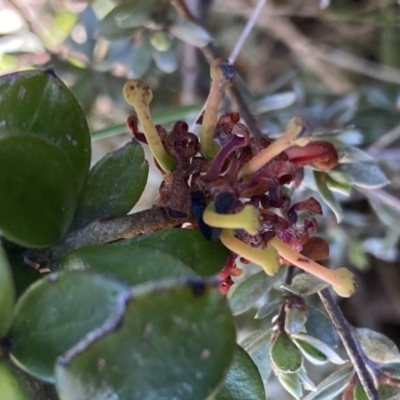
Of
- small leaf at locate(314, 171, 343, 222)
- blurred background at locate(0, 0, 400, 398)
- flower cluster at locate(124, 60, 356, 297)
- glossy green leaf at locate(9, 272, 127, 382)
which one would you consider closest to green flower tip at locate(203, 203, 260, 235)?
flower cluster at locate(124, 60, 356, 297)

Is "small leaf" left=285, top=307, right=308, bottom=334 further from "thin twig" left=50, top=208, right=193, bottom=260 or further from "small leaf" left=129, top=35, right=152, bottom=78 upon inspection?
"small leaf" left=129, top=35, right=152, bottom=78

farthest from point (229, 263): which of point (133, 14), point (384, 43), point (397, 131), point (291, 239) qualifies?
Result: point (384, 43)

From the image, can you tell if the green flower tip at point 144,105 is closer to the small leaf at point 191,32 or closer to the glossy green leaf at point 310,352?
the glossy green leaf at point 310,352

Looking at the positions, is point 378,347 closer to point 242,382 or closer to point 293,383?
point 293,383

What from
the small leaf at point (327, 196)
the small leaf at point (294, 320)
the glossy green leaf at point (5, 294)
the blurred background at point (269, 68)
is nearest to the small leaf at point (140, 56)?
the blurred background at point (269, 68)

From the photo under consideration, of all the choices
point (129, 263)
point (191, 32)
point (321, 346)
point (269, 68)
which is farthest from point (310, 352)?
point (269, 68)
